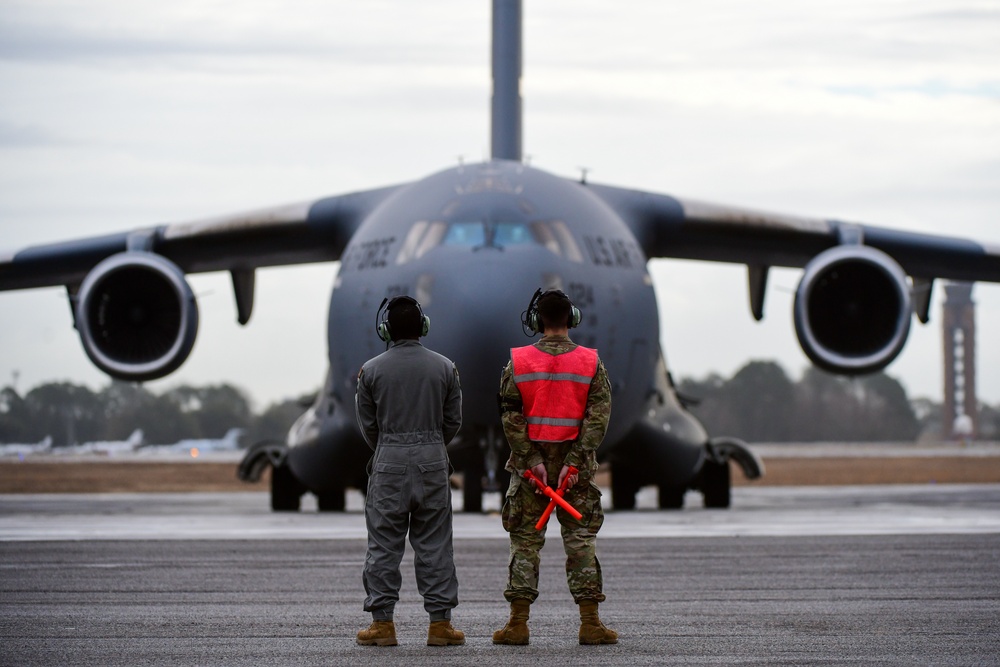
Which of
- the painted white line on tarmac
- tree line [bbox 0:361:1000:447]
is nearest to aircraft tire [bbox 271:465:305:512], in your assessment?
the painted white line on tarmac

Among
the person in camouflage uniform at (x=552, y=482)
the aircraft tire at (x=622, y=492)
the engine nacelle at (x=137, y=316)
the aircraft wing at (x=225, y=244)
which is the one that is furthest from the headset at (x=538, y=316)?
the aircraft tire at (x=622, y=492)

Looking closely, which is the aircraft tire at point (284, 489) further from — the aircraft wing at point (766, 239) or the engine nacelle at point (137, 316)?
the aircraft wing at point (766, 239)

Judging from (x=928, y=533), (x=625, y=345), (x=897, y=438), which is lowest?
(x=897, y=438)

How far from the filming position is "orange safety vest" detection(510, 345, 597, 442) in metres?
6.88

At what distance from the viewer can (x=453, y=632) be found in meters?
6.55

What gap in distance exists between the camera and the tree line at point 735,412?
7569cm

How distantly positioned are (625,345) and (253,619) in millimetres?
8099

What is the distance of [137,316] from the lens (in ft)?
55.4

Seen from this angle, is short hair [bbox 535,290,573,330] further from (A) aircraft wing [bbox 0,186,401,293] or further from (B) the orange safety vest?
(A) aircraft wing [bbox 0,186,401,293]

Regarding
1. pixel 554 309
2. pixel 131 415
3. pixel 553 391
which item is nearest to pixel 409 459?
pixel 553 391

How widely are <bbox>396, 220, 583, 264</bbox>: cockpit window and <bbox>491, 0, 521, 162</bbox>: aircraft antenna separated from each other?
347 centimetres

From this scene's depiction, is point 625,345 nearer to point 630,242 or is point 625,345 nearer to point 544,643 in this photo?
point 630,242

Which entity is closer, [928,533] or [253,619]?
[253,619]

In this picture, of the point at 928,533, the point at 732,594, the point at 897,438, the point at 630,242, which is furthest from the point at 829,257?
the point at 897,438
